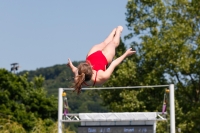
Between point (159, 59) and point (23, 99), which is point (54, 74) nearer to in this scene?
point (23, 99)

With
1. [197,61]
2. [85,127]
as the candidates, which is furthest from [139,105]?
[85,127]

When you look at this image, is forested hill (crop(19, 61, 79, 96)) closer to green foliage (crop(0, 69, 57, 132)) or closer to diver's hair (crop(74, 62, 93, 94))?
green foliage (crop(0, 69, 57, 132))

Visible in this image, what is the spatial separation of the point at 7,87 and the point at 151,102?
8.00 metres

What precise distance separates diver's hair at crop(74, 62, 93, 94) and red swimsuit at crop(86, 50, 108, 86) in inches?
7.3

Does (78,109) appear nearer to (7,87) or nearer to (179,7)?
(7,87)

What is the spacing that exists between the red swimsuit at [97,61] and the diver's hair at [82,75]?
0.61ft

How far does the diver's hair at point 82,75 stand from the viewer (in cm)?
839

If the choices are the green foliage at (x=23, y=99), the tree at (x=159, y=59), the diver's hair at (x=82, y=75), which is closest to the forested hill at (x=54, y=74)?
the green foliage at (x=23, y=99)

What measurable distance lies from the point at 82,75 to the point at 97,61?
45cm

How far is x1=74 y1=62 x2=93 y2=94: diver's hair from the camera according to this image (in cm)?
839

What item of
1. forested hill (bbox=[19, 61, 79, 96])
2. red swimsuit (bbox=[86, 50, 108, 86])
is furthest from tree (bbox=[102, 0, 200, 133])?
forested hill (bbox=[19, 61, 79, 96])

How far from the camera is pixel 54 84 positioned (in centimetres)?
8269

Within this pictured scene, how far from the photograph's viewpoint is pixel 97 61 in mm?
8750

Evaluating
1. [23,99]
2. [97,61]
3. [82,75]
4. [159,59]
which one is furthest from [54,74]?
[82,75]
